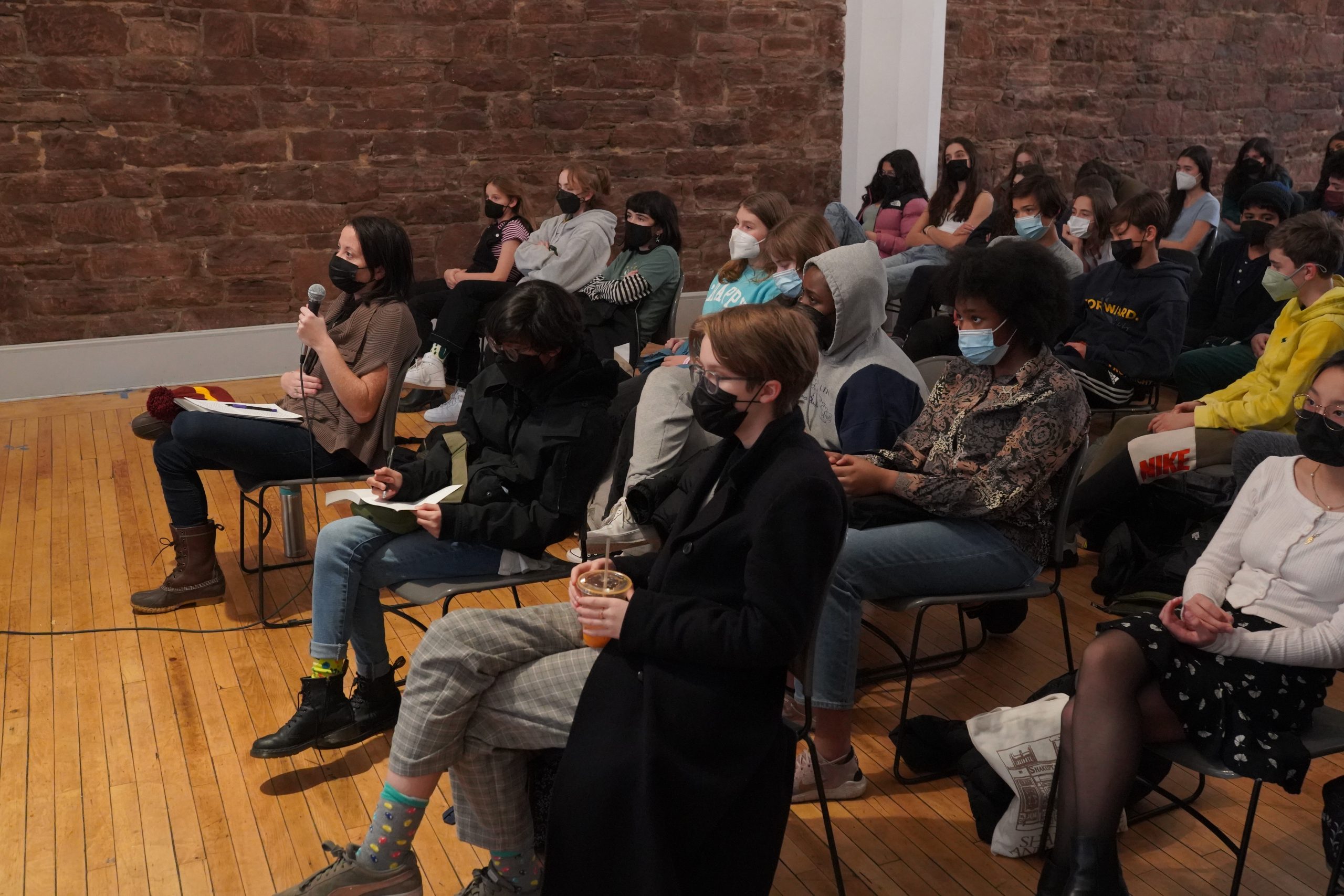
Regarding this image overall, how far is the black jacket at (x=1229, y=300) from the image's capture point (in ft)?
15.9

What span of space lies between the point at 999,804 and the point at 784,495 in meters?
1.05

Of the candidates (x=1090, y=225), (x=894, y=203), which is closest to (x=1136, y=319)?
(x=1090, y=225)

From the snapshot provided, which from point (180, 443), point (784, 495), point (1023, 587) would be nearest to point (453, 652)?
point (784, 495)

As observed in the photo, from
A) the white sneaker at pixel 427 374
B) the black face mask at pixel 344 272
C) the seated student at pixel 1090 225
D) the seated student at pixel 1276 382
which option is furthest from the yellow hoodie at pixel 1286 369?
the white sneaker at pixel 427 374

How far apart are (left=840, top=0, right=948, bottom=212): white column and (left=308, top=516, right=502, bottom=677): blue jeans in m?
5.71

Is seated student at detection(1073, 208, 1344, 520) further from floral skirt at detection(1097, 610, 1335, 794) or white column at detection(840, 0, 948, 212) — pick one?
white column at detection(840, 0, 948, 212)

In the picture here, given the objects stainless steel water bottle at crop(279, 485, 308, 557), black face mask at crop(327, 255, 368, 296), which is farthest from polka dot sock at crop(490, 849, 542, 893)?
stainless steel water bottle at crop(279, 485, 308, 557)

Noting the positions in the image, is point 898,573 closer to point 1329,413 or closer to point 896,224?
point 1329,413

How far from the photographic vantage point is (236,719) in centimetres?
303

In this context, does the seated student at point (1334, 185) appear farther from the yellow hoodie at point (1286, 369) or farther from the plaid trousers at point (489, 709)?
the plaid trousers at point (489, 709)

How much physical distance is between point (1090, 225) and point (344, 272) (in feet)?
12.3

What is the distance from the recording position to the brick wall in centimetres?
844

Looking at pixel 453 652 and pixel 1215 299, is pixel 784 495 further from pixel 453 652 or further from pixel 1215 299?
pixel 1215 299

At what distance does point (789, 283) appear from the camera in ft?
12.3
